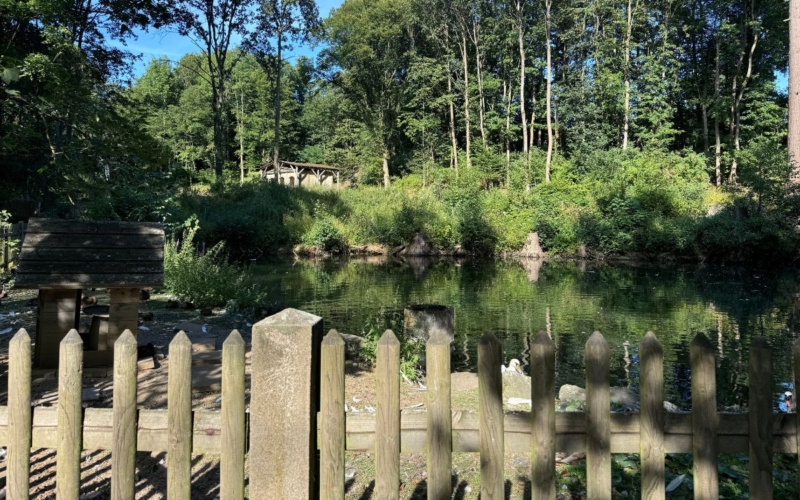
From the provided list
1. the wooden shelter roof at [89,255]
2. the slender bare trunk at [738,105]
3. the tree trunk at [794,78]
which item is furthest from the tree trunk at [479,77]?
the wooden shelter roof at [89,255]

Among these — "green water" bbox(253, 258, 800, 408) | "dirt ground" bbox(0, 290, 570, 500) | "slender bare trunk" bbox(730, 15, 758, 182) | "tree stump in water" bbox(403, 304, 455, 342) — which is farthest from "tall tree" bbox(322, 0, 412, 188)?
"dirt ground" bbox(0, 290, 570, 500)

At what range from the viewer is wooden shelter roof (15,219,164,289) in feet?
15.9

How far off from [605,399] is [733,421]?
17.3 inches

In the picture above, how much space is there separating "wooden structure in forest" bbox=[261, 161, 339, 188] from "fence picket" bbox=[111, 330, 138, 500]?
42.5 m

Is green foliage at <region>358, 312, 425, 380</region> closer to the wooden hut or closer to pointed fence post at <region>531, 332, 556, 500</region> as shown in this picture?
the wooden hut

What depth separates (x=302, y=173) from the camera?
148 ft

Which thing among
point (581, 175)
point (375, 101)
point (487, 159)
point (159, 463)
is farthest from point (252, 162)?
point (159, 463)

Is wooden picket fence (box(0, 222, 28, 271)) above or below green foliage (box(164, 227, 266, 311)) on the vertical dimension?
above

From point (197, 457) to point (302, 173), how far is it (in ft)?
141

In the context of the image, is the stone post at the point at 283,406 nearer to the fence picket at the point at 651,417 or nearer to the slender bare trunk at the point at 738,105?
the fence picket at the point at 651,417

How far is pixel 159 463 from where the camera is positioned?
333 centimetres

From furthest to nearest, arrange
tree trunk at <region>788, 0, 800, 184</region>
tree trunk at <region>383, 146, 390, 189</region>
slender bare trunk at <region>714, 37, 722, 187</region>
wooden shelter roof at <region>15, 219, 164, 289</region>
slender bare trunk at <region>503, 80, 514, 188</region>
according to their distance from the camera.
Answer: tree trunk at <region>383, 146, 390, 189</region>
slender bare trunk at <region>503, 80, 514, 188</region>
slender bare trunk at <region>714, 37, 722, 187</region>
tree trunk at <region>788, 0, 800, 184</region>
wooden shelter roof at <region>15, 219, 164, 289</region>

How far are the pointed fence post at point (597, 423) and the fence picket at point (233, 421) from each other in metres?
1.09

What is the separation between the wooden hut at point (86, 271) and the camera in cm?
489
